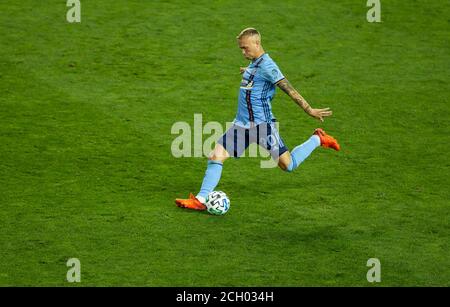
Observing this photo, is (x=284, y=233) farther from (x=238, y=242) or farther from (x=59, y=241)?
(x=59, y=241)

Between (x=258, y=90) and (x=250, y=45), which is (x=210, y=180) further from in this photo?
(x=250, y=45)

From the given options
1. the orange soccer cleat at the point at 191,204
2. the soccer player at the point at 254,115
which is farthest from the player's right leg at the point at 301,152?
the orange soccer cleat at the point at 191,204

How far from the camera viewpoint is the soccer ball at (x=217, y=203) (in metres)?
9.70

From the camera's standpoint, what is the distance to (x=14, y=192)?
10195 mm

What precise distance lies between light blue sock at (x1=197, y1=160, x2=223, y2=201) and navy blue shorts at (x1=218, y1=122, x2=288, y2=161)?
0.70 feet

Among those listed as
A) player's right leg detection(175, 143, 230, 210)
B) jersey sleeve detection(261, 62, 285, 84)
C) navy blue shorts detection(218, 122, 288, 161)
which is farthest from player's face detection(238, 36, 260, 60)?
player's right leg detection(175, 143, 230, 210)

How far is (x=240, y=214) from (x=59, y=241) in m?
1.95

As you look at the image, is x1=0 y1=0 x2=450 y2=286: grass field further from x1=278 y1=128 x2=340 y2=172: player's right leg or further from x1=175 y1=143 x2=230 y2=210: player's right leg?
x1=278 y1=128 x2=340 y2=172: player's right leg

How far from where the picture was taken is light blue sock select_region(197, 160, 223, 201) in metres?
9.80

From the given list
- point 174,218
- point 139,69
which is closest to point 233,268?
point 174,218

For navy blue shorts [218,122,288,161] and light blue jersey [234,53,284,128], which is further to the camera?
navy blue shorts [218,122,288,161]
